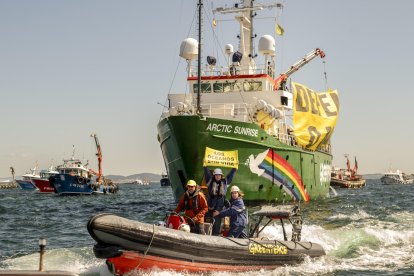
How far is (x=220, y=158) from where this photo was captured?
23.1 m

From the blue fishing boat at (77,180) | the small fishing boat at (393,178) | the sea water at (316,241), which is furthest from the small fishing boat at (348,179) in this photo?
the sea water at (316,241)

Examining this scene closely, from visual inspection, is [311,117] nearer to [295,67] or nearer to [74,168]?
[295,67]

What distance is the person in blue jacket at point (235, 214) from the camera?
38.0 ft

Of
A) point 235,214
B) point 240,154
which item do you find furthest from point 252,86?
point 235,214

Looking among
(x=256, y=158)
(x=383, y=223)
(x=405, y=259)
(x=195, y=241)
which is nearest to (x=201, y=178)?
(x=256, y=158)

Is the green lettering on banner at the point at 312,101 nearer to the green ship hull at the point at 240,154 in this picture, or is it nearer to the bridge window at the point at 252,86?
the bridge window at the point at 252,86

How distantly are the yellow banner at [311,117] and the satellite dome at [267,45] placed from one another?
4076mm

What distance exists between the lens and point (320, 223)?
20250 millimetres

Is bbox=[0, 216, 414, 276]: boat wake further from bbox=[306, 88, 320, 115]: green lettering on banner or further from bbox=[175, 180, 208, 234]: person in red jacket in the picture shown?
bbox=[306, 88, 320, 115]: green lettering on banner

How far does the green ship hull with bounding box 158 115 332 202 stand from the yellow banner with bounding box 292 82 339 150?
128cm

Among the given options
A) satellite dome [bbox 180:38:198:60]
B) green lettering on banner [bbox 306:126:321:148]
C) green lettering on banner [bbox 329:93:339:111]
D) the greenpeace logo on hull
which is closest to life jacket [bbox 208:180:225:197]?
the greenpeace logo on hull

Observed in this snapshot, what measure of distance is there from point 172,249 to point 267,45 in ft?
82.1

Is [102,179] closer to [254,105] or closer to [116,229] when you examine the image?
[254,105]

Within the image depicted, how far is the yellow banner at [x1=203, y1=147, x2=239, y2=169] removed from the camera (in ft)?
74.6
